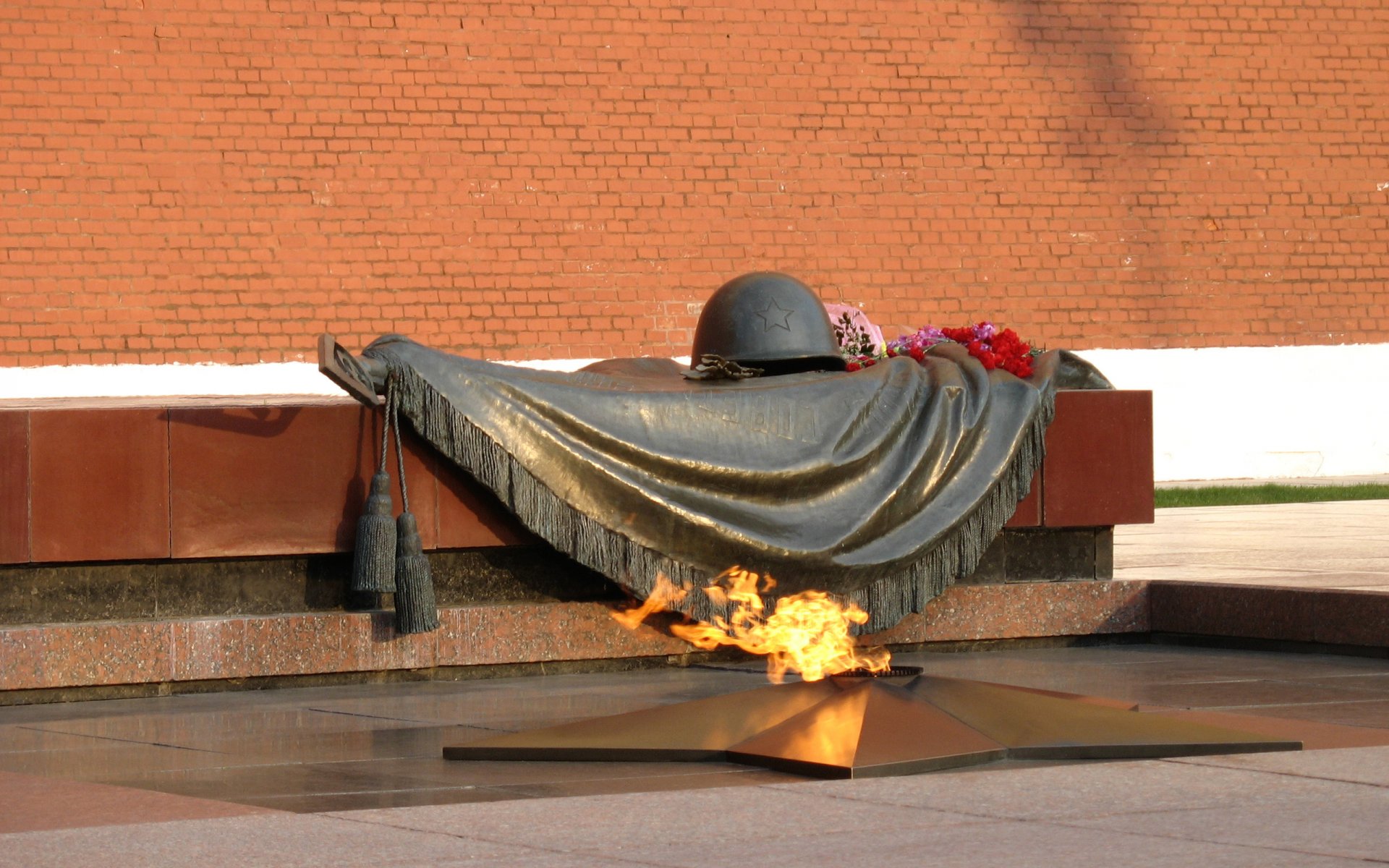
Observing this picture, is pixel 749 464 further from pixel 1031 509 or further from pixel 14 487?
pixel 14 487

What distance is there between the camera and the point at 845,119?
1339cm

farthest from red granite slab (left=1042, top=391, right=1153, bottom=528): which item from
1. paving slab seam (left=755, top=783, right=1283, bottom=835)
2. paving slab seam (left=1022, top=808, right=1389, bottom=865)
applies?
paving slab seam (left=1022, top=808, right=1389, bottom=865)

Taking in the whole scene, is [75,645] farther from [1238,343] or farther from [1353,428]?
[1353,428]

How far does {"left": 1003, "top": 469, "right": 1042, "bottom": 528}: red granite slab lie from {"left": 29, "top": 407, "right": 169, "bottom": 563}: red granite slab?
279cm

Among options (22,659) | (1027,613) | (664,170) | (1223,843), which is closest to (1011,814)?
(1223,843)

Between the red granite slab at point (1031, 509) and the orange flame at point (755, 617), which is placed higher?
the red granite slab at point (1031, 509)

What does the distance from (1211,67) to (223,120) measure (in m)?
6.89

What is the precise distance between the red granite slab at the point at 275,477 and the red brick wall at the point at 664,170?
234 inches

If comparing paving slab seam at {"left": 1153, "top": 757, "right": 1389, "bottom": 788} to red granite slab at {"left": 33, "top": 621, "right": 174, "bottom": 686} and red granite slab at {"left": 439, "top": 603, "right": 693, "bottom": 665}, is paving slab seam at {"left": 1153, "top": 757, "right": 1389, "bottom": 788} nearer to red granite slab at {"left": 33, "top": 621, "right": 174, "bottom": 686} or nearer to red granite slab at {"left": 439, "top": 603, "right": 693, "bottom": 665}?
red granite slab at {"left": 439, "top": 603, "right": 693, "bottom": 665}

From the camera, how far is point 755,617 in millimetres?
6562

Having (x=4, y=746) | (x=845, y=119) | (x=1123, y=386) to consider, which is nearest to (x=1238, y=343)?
(x=1123, y=386)

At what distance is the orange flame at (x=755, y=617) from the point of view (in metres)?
6.18

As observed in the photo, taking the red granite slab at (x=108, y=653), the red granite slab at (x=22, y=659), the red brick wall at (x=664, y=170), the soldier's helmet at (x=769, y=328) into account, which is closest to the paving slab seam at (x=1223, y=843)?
Answer: the red granite slab at (x=108, y=653)

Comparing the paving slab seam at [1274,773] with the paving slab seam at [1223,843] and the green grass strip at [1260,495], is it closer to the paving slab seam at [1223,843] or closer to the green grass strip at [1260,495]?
the paving slab seam at [1223,843]
